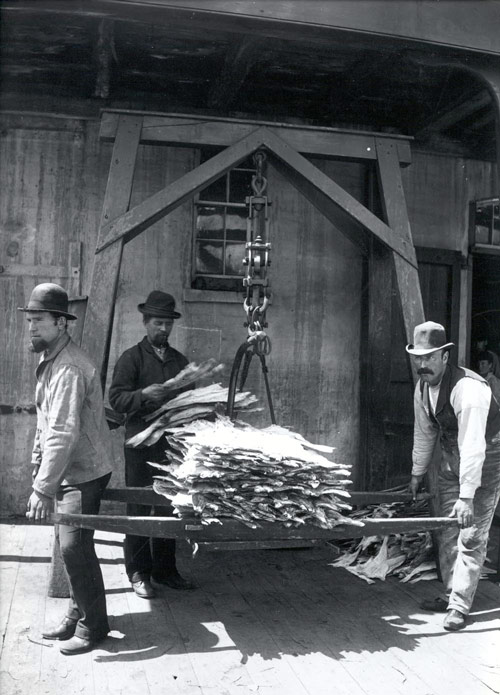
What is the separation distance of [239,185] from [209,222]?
0.52 m

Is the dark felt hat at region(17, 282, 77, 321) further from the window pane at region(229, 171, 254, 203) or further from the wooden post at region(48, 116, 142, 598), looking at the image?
the window pane at region(229, 171, 254, 203)

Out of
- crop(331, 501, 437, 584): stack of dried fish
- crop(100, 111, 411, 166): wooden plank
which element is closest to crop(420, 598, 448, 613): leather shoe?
crop(331, 501, 437, 584): stack of dried fish

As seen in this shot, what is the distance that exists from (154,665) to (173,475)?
113cm

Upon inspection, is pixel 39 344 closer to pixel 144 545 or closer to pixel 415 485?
pixel 144 545

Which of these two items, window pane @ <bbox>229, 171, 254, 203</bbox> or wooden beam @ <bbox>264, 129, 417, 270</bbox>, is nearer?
wooden beam @ <bbox>264, 129, 417, 270</bbox>

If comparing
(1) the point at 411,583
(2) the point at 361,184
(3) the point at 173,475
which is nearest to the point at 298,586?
(1) the point at 411,583

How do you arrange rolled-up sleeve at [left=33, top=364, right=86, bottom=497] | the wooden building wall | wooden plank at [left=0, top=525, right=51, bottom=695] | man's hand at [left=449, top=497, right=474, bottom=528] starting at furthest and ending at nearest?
the wooden building wall → man's hand at [left=449, top=497, right=474, bottom=528] → rolled-up sleeve at [left=33, top=364, right=86, bottom=497] → wooden plank at [left=0, top=525, right=51, bottom=695]

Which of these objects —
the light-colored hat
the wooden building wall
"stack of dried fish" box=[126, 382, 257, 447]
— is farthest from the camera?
the wooden building wall

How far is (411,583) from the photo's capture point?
578 cm

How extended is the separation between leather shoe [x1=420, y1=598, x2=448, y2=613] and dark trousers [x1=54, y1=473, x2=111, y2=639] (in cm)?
228

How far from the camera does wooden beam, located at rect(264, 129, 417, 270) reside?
5.75 m

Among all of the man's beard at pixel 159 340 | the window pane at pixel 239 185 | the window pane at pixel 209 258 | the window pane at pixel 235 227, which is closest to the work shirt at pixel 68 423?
the man's beard at pixel 159 340

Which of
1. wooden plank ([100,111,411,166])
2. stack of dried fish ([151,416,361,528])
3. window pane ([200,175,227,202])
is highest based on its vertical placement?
wooden plank ([100,111,411,166])

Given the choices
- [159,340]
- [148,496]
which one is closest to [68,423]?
[148,496]
